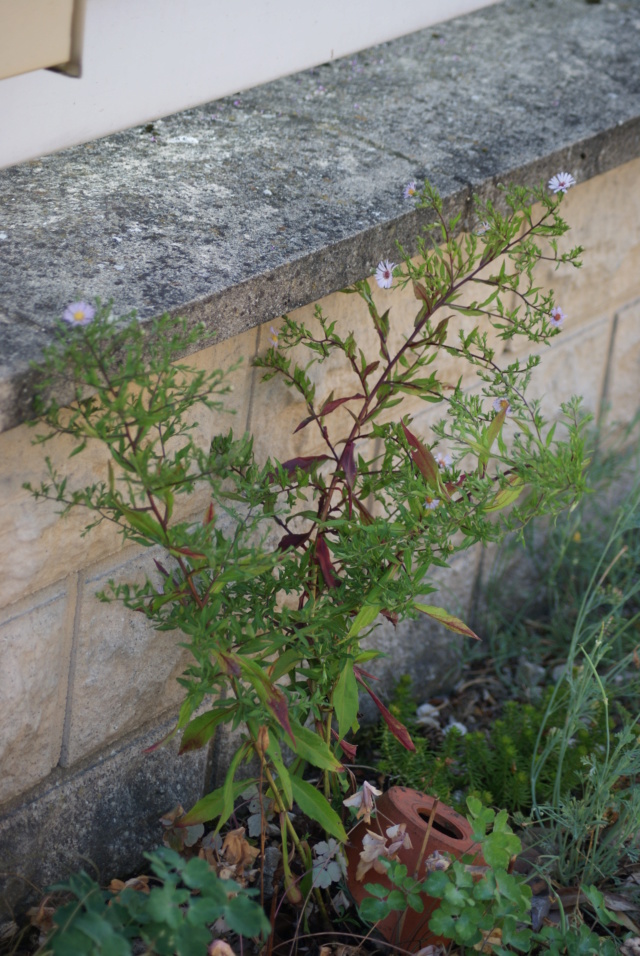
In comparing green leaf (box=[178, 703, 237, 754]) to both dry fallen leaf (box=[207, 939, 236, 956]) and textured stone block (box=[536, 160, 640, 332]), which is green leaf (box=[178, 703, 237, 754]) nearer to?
dry fallen leaf (box=[207, 939, 236, 956])

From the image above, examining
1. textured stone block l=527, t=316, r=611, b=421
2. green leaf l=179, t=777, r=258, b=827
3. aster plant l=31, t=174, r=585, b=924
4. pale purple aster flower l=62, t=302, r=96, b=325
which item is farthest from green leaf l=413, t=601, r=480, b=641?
textured stone block l=527, t=316, r=611, b=421

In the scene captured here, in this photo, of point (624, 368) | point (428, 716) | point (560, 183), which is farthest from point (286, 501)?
point (624, 368)

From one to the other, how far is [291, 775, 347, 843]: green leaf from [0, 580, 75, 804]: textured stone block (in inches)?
17.7

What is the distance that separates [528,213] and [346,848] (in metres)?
1.16

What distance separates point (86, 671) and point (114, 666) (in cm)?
6

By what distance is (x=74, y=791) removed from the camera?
181 cm

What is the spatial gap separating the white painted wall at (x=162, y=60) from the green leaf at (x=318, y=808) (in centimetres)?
125

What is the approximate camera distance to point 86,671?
174 cm

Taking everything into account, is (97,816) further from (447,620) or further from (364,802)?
(447,620)

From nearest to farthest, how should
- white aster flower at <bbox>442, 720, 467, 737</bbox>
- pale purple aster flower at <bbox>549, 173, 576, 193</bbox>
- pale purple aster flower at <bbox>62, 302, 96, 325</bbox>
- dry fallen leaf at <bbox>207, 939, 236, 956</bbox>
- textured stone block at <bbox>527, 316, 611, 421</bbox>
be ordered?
pale purple aster flower at <bbox>62, 302, 96, 325</bbox> < dry fallen leaf at <bbox>207, 939, 236, 956</bbox> < pale purple aster flower at <bbox>549, 173, 576, 193</bbox> < white aster flower at <bbox>442, 720, 467, 737</bbox> < textured stone block at <bbox>527, 316, 611, 421</bbox>

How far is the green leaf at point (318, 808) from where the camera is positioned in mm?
1568

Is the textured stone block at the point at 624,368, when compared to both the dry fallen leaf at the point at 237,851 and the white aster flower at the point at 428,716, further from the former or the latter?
the dry fallen leaf at the point at 237,851

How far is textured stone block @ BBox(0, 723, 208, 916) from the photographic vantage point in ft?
5.68

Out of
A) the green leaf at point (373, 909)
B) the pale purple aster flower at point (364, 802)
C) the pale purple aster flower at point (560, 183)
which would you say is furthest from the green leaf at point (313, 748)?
the pale purple aster flower at point (560, 183)
